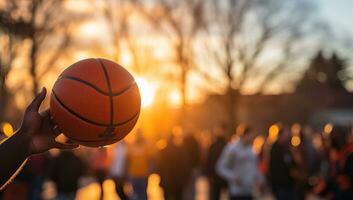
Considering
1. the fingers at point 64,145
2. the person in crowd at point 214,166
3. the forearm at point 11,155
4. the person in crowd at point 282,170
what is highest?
the forearm at point 11,155

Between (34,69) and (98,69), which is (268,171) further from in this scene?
(34,69)

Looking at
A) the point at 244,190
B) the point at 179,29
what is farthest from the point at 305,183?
the point at 179,29

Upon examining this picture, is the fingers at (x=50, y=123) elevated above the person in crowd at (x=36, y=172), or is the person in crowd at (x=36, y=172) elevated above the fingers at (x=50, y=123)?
the fingers at (x=50, y=123)

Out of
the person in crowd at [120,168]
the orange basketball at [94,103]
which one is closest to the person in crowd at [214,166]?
the person in crowd at [120,168]

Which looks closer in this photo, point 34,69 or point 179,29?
point 34,69

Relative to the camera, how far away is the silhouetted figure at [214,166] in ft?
42.1

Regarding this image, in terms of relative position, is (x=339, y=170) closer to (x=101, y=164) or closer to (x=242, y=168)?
(x=242, y=168)

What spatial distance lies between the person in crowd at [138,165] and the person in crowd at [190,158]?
0.82 meters

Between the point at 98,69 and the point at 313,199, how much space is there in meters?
13.3

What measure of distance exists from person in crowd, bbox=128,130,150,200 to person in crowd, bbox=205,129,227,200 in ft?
4.08

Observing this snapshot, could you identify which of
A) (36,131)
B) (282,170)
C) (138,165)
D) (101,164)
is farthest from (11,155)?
(101,164)

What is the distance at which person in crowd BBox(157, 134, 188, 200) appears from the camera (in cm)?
1216

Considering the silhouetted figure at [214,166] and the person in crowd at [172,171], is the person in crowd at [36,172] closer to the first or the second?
the person in crowd at [172,171]

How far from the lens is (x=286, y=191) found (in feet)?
34.8
